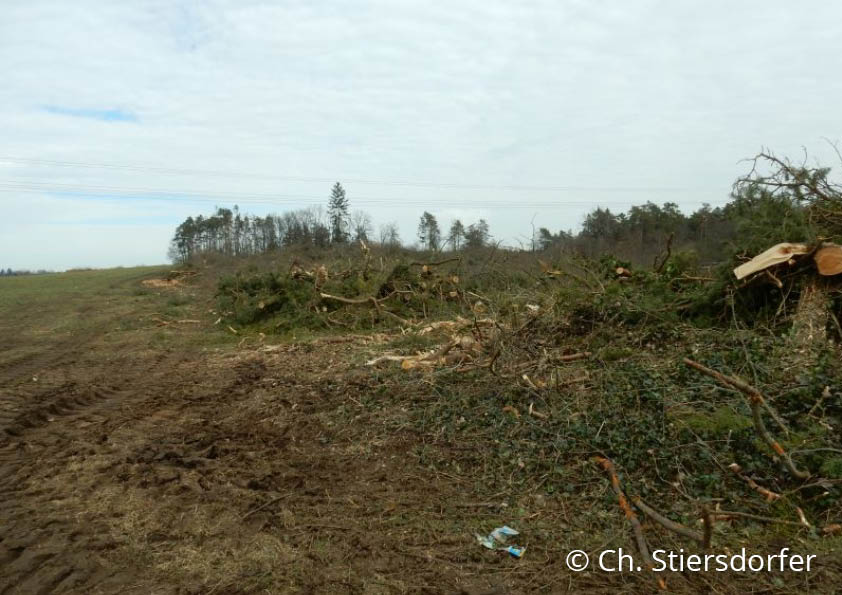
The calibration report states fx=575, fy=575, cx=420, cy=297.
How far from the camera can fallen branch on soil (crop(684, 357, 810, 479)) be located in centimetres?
305

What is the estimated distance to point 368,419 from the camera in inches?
246

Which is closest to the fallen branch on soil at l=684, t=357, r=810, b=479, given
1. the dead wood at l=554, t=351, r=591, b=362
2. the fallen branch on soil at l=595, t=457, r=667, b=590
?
the fallen branch on soil at l=595, t=457, r=667, b=590

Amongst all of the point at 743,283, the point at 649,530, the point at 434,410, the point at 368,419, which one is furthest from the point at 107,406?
the point at 743,283

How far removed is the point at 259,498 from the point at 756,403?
3.43 metres

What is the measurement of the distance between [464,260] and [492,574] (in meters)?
12.5

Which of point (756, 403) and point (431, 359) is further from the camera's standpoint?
point (431, 359)

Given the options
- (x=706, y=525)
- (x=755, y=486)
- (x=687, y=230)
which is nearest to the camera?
(x=706, y=525)

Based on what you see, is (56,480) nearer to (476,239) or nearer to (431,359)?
(431,359)

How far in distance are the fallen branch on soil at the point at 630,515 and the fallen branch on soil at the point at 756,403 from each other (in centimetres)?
91

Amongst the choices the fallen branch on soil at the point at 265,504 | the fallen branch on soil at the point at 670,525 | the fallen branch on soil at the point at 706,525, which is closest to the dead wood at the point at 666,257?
the fallen branch on soil at the point at 670,525

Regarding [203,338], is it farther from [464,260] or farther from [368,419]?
[368,419]

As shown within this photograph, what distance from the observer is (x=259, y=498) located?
14.4 feet

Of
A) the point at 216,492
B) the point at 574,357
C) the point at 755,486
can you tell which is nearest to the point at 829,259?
the point at 574,357

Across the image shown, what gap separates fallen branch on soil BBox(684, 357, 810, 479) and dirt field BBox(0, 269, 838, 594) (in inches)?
31.9
